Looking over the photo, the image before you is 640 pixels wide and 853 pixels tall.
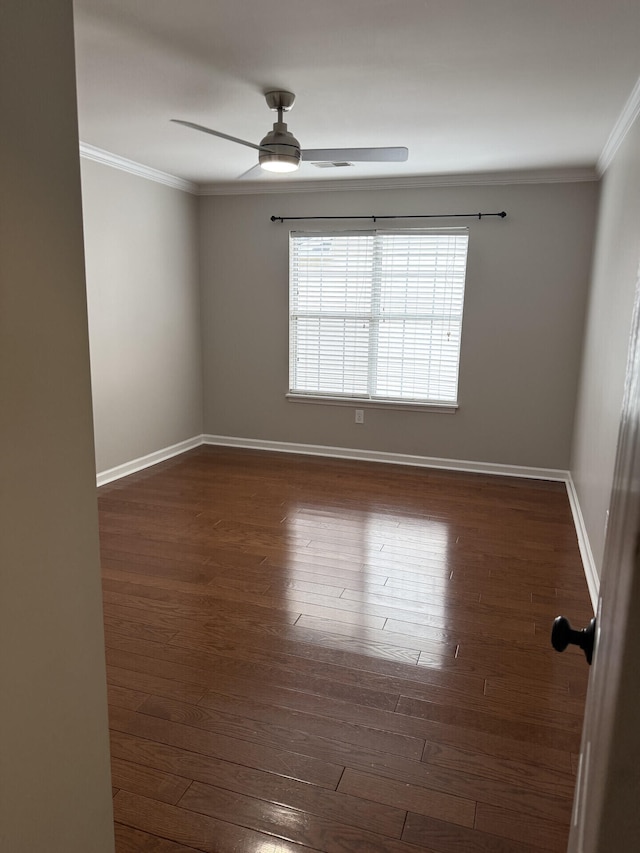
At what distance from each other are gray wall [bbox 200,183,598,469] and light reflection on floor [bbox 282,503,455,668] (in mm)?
1424

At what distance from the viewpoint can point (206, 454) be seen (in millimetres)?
5590

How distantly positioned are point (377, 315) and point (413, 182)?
1.12 m

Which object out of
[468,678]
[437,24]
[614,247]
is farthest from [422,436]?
[437,24]

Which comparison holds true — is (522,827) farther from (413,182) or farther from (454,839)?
(413,182)

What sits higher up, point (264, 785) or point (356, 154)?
point (356, 154)

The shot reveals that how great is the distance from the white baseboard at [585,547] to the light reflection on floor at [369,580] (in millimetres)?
704

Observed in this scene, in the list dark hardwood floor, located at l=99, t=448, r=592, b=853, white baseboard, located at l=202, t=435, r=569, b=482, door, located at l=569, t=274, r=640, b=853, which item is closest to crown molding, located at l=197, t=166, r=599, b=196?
white baseboard, located at l=202, t=435, r=569, b=482

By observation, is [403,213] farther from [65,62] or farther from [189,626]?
[65,62]

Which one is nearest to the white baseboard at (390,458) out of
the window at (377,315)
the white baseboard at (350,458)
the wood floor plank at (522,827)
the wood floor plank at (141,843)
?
the white baseboard at (350,458)

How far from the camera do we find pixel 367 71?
267 centimetres

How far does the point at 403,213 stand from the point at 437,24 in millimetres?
2831

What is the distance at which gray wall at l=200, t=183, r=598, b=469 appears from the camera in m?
4.71

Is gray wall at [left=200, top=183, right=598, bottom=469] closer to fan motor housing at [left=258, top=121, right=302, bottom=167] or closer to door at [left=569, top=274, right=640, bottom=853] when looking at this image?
fan motor housing at [left=258, top=121, right=302, bottom=167]

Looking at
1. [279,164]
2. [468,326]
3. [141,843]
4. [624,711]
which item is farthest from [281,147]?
[624,711]
